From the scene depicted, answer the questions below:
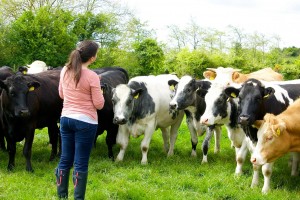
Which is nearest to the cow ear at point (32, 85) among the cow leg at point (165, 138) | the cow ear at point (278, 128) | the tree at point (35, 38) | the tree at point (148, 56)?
the cow leg at point (165, 138)

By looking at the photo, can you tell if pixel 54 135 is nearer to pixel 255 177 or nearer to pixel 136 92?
pixel 136 92

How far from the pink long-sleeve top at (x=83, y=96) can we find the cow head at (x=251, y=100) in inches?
99.1

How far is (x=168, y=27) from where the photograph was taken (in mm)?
41812

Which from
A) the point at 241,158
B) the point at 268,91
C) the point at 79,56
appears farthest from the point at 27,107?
the point at 268,91

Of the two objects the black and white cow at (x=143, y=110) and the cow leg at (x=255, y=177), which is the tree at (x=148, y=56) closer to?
the black and white cow at (x=143, y=110)

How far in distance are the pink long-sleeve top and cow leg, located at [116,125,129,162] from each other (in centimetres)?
342

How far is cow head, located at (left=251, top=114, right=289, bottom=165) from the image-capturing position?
5625 mm

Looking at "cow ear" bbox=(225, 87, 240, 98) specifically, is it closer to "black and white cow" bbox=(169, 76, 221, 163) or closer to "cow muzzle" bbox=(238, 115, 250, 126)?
"cow muzzle" bbox=(238, 115, 250, 126)

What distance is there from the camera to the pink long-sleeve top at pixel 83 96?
4852 millimetres

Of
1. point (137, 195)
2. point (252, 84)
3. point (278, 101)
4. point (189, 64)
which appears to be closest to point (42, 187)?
point (137, 195)

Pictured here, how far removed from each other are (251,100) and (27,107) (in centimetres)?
390

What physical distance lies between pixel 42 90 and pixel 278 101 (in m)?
4.52

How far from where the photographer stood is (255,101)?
6.42m

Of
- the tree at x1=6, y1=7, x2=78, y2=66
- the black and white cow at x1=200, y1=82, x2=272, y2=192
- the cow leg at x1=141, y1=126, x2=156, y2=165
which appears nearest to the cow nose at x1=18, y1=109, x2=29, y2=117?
the cow leg at x1=141, y1=126, x2=156, y2=165
